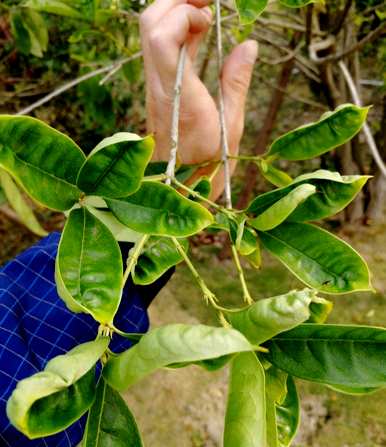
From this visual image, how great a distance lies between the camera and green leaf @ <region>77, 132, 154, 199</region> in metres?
0.36

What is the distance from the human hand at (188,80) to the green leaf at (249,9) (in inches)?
13.9

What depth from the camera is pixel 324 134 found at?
0.50m

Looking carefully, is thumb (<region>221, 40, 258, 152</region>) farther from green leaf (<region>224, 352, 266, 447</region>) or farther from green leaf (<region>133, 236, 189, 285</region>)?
green leaf (<region>224, 352, 266, 447</region>)

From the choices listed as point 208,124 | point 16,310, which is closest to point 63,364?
point 16,310

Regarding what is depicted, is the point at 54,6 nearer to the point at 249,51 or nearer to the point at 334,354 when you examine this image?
the point at 249,51

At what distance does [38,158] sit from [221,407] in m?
1.41

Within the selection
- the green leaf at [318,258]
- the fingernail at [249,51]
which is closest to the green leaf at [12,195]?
the green leaf at [318,258]

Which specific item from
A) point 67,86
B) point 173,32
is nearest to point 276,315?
point 173,32

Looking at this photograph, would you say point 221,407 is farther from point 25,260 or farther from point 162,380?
point 25,260

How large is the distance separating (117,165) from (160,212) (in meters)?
0.06

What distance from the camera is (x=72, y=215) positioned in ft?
1.30

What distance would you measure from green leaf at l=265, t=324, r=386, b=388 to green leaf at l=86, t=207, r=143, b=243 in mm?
168

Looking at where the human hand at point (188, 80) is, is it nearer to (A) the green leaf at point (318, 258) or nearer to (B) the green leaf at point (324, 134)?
(B) the green leaf at point (324, 134)

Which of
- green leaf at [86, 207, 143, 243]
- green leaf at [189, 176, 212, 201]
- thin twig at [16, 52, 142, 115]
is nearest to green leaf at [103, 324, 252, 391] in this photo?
green leaf at [86, 207, 143, 243]
